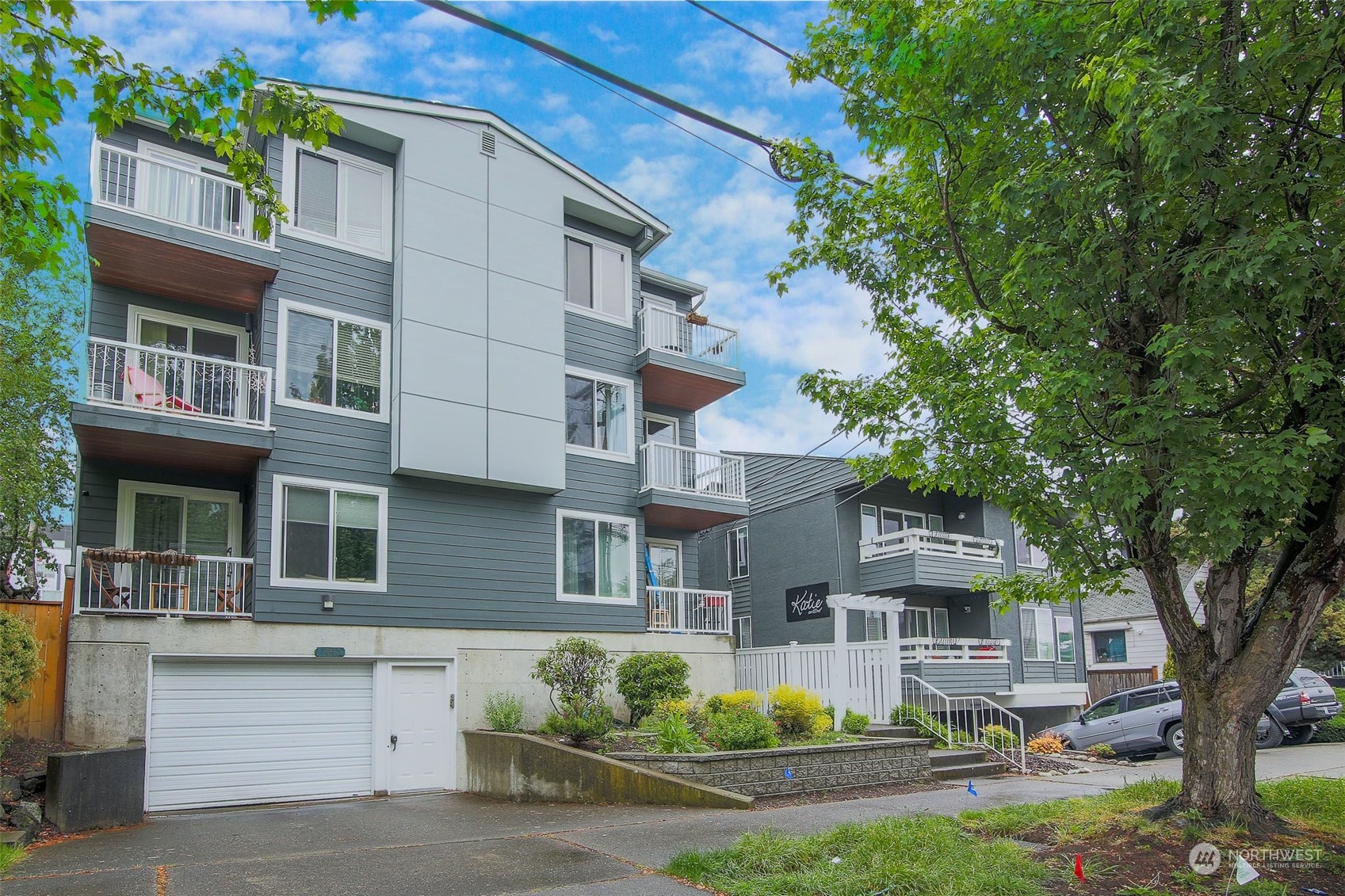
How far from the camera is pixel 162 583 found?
13.9 m

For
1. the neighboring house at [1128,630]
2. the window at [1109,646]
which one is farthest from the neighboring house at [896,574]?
the window at [1109,646]

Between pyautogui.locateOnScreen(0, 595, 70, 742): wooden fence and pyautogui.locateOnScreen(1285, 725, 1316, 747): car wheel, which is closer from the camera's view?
pyautogui.locateOnScreen(0, 595, 70, 742): wooden fence

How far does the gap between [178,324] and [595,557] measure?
8075 mm

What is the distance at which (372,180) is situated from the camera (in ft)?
56.3

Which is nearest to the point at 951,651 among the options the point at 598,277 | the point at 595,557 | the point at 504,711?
the point at 595,557

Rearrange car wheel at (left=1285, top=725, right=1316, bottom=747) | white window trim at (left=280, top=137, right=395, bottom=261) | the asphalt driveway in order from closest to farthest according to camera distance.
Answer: the asphalt driveway → white window trim at (left=280, top=137, right=395, bottom=261) → car wheel at (left=1285, top=725, right=1316, bottom=747)

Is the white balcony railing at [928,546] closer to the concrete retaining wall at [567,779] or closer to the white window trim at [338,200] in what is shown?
the concrete retaining wall at [567,779]

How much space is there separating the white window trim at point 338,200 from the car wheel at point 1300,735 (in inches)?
751

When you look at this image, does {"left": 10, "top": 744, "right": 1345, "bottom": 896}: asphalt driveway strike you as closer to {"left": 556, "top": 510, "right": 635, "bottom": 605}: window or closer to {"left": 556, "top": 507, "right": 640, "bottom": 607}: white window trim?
{"left": 556, "top": 507, "right": 640, "bottom": 607}: white window trim

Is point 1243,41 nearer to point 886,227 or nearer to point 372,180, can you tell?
point 886,227

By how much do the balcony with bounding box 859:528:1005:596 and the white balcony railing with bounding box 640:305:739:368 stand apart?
6398mm

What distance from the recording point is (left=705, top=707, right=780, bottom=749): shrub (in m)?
12.5

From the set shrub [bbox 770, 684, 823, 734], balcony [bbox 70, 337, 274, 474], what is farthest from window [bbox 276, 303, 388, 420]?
shrub [bbox 770, 684, 823, 734]

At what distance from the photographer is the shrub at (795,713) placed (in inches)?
558
